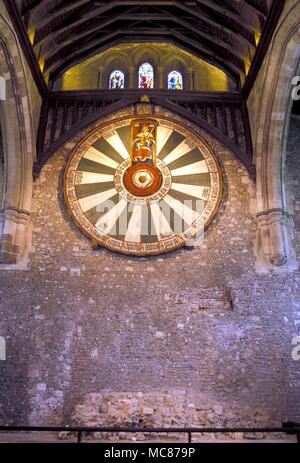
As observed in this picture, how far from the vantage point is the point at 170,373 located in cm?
561

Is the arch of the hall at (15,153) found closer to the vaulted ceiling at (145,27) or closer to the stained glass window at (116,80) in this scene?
the vaulted ceiling at (145,27)

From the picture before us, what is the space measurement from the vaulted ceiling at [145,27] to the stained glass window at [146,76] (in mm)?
480

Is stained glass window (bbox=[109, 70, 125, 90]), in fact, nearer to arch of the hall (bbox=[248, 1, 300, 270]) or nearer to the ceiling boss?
the ceiling boss

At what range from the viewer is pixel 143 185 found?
6.55 meters

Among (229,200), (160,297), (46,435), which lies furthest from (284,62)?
(46,435)

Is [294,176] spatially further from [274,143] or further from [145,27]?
[145,27]

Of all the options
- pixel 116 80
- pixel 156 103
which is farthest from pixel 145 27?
pixel 156 103

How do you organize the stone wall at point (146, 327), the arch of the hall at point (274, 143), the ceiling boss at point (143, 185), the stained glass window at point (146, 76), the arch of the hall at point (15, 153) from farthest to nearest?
the stained glass window at point (146, 76)
the ceiling boss at point (143, 185)
the arch of the hall at point (15, 153)
the arch of the hall at point (274, 143)
the stone wall at point (146, 327)

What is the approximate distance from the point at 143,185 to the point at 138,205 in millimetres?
328

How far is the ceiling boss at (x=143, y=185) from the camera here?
6.28 m

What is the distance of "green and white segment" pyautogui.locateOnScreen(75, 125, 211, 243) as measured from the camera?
632cm

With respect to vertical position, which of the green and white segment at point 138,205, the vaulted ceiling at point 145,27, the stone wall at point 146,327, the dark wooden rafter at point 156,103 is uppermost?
the vaulted ceiling at point 145,27

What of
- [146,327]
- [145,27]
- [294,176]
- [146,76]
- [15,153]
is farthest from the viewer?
[146,76]

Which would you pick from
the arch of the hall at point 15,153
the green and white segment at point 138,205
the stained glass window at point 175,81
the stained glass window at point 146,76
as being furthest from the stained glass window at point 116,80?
the arch of the hall at point 15,153
